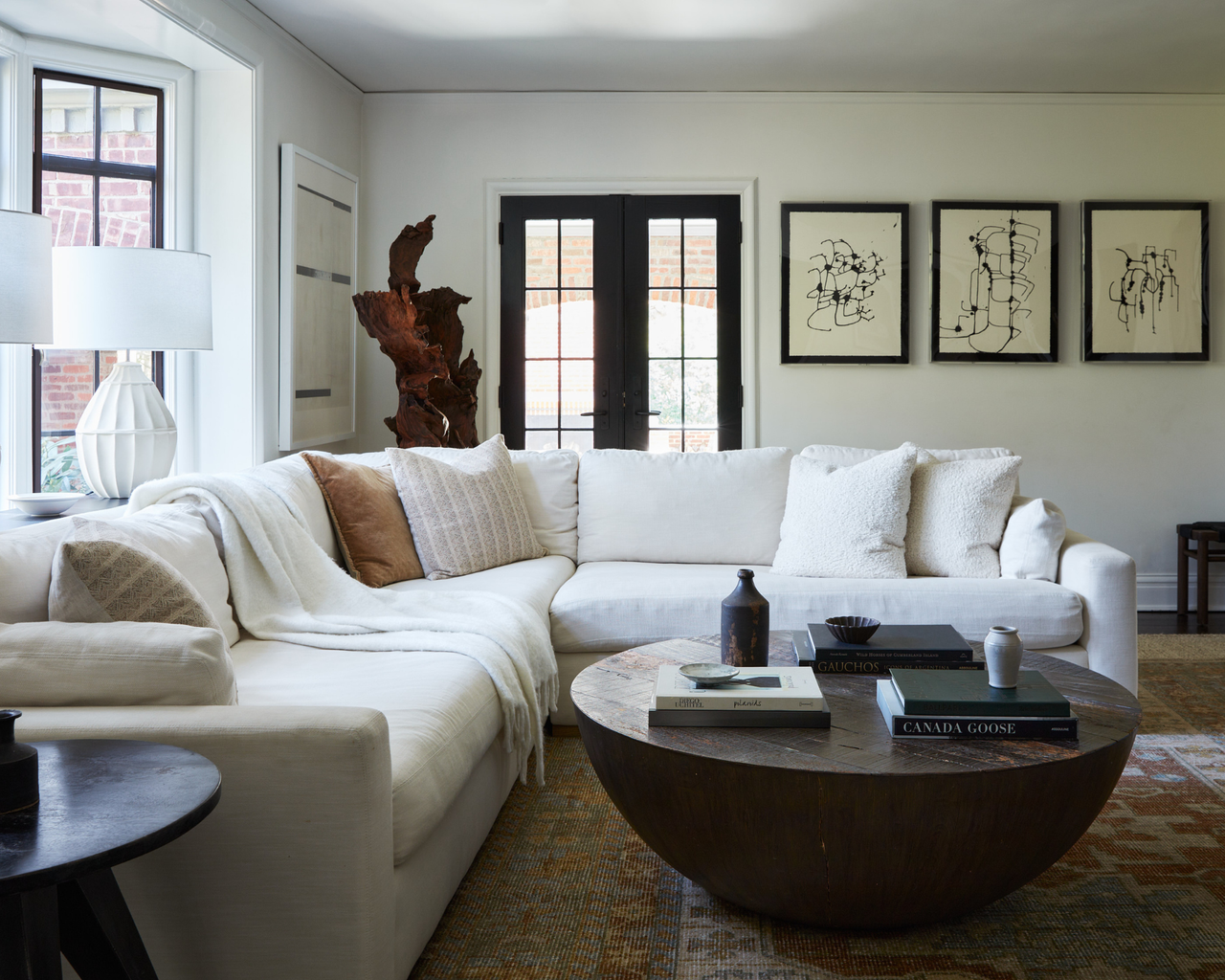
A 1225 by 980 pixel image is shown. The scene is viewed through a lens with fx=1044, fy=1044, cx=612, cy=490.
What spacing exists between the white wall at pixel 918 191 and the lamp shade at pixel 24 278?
2.92 metres

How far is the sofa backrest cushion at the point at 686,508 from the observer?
12.1ft

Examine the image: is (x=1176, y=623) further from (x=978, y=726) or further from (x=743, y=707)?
(x=743, y=707)

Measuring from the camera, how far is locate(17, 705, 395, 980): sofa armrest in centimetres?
149

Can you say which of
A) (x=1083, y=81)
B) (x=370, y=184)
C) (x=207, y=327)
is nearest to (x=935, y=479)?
(x=207, y=327)

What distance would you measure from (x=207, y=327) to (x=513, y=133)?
2.56 m

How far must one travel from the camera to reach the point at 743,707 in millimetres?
1869

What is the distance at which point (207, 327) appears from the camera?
3139mm

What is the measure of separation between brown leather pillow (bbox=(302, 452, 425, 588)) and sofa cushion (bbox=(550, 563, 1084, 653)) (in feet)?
1.77

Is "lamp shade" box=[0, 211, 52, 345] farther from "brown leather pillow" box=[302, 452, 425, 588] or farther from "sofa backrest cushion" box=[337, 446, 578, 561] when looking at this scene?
"sofa backrest cushion" box=[337, 446, 578, 561]

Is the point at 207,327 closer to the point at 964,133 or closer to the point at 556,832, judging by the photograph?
the point at 556,832

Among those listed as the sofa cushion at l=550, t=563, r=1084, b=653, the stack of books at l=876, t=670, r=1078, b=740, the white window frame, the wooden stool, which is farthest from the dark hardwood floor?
the white window frame

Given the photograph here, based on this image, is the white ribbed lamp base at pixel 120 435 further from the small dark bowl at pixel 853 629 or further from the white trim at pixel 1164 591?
the white trim at pixel 1164 591

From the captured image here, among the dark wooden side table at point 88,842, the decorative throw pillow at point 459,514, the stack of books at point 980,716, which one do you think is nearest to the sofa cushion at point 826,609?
the decorative throw pillow at point 459,514

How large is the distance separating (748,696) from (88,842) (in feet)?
3.64
